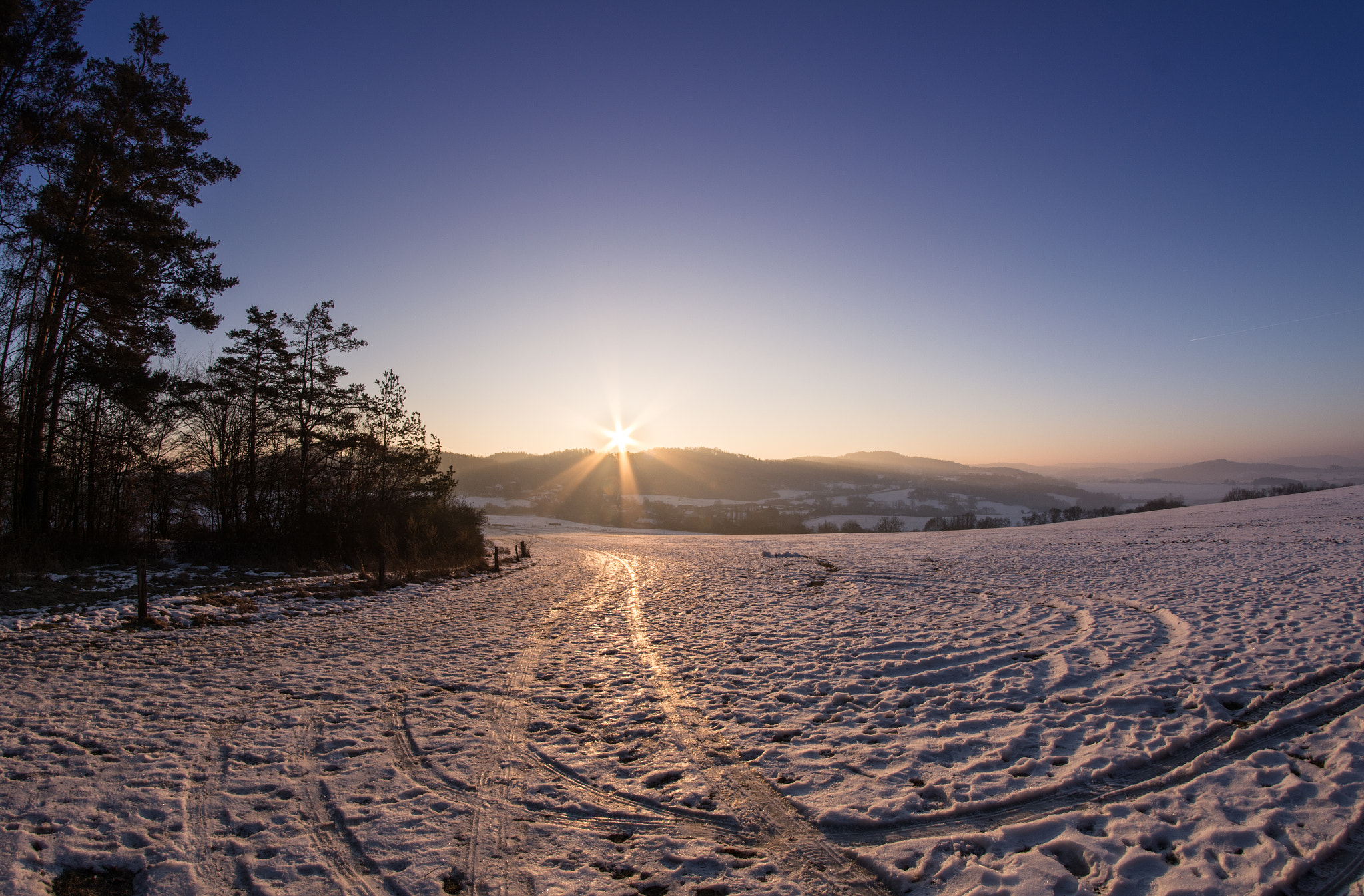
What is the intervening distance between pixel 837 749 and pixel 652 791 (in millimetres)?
2183

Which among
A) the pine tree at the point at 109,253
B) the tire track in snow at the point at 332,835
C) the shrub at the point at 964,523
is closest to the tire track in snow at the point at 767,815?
the tire track in snow at the point at 332,835

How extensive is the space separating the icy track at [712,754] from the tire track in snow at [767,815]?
0.03 m

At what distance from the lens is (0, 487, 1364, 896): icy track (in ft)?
14.0

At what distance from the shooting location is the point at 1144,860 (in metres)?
4.23

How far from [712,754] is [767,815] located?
1.35 meters

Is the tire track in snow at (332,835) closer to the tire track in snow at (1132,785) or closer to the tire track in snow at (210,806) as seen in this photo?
the tire track in snow at (210,806)

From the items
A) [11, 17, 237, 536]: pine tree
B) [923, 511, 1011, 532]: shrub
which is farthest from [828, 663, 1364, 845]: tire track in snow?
[923, 511, 1011, 532]: shrub

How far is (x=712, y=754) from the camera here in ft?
20.6

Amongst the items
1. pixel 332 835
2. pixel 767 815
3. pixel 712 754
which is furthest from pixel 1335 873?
pixel 332 835

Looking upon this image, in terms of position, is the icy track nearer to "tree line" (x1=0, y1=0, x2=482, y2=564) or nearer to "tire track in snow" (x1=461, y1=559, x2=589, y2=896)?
"tire track in snow" (x1=461, y1=559, x2=589, y2=896)

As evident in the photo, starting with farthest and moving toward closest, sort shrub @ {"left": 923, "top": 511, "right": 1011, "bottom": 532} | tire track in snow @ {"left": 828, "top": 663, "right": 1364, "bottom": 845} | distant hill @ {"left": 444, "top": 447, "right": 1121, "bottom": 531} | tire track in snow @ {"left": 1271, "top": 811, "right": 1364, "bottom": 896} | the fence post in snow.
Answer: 1. distant hill @ {"left": 444, "top": 447, "right": 1121, "bottom": 531}
2. shrub @ {"left": 923, "top": 511, "right": 1011, "bottom": 532}
3. the fence post in snow
4. tire track in snow @ {"left": 828, "top": 663, "right": 1364, "bottom": 845}
5. tire track in snow @ {"left": 1271, "top": 811, "right": 1364, "bottom": 896}

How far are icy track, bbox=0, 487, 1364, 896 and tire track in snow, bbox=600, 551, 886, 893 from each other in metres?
0.03

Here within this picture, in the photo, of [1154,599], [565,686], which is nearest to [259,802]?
[565,686]

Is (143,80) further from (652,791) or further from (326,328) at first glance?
(652,791)
